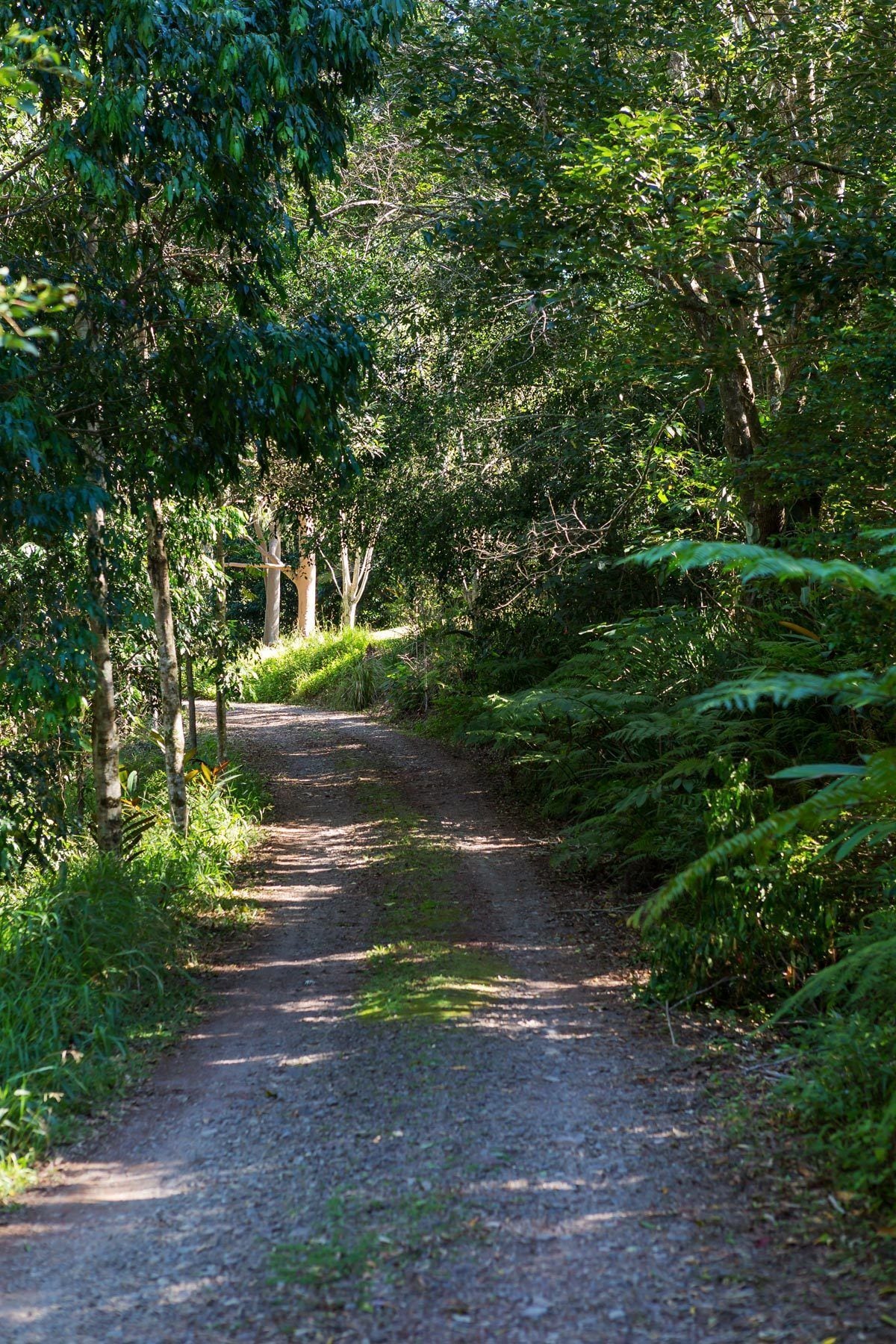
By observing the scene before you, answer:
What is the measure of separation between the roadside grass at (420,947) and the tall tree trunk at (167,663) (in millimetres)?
1997

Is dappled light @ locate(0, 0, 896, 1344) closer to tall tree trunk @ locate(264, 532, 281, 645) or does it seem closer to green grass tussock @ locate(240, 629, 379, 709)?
green grass tussock @ locate(240, 629, 379, 709)

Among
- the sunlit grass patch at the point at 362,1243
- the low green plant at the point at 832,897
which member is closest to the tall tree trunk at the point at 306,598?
the low green plant at the point at 832,897

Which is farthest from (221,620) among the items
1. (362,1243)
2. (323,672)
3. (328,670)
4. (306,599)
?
(306,599)

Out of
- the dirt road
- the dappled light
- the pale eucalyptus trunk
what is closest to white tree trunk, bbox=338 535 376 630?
the pale eucalyptus trunk

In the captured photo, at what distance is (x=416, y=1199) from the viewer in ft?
13.3

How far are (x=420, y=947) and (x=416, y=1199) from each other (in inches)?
135

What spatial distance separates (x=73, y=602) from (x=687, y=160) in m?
5.52

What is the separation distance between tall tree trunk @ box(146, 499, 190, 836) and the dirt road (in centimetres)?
324

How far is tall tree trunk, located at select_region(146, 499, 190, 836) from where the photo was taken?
374 inches

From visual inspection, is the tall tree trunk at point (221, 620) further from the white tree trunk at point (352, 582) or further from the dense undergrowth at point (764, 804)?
the white tree trunk at point (352, 582)

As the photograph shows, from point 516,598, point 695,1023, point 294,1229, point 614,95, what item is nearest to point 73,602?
point 294,1229

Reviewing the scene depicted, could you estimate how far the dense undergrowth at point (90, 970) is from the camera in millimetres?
5141

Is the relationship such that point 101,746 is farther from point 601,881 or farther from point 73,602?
point 601,881

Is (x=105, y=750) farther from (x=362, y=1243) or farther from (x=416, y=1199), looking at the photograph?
(x=362, y=1243)
